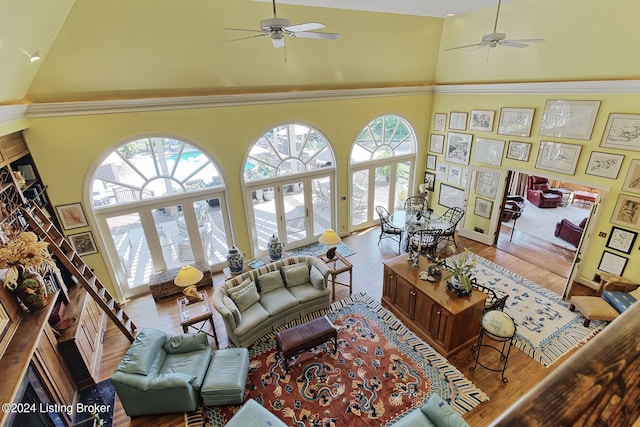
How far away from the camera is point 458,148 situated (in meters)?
8.68

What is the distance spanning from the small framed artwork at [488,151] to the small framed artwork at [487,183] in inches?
12.0

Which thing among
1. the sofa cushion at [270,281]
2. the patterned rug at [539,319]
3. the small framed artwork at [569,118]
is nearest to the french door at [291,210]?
the sofa cushion at [270,281]

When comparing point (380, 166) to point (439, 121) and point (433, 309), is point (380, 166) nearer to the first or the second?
point (439, 121)

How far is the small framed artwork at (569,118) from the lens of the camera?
6.02 m

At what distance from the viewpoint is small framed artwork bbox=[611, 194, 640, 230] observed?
568cm

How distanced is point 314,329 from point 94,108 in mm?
5373

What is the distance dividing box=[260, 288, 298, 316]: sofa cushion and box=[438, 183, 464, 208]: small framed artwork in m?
5.79

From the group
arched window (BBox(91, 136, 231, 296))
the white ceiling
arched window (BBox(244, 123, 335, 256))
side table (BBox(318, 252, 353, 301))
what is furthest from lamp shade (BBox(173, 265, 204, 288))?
the white ceiling

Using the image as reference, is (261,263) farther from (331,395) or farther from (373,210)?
(373,210)

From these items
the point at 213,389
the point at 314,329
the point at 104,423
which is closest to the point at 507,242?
the point at 314,329

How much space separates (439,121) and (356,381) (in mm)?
7382

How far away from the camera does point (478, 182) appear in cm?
839

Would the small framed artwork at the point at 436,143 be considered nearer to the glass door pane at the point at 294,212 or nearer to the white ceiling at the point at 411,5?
the white ceiling at the point at 411,5

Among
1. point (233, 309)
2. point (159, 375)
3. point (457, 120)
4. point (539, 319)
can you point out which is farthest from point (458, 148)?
point (159, 375)
